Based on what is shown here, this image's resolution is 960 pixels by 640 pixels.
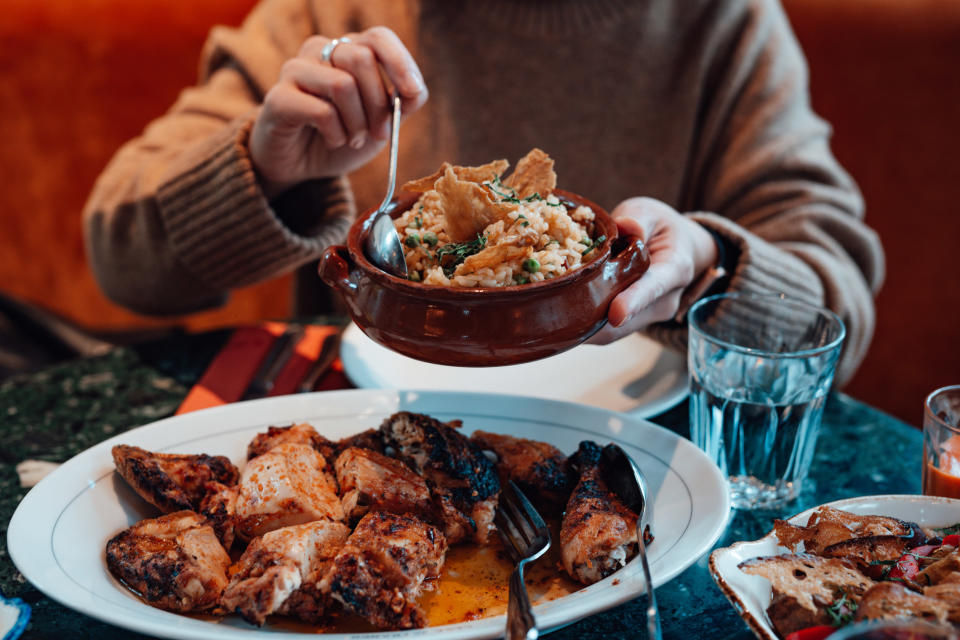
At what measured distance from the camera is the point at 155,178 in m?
1.97

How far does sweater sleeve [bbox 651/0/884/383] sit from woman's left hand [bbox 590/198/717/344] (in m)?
0.42

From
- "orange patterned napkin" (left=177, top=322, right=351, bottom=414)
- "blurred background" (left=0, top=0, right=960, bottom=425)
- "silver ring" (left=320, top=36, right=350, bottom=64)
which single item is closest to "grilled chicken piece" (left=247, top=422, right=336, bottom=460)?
"orange patterned napkin" (left=177, top=322, right=351, bottom=414)

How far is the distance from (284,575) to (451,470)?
29 centimetres

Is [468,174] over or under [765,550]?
over

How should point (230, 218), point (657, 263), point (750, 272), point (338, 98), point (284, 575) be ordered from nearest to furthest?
point (284, 575) → point (657, 263) → point (338, 98) → point (750, 272) → point (230, 218)

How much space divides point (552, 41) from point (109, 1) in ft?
6.68

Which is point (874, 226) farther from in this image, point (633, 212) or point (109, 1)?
point (109, 1)

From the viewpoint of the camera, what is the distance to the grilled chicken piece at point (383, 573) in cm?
95

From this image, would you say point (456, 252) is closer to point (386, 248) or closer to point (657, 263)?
point (386, 248)

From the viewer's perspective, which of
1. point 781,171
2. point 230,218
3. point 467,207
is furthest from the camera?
point 781,171

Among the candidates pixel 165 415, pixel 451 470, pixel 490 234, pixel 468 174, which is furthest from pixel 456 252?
pixel 165 415

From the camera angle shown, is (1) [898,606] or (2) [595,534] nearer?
(1) [898,606]

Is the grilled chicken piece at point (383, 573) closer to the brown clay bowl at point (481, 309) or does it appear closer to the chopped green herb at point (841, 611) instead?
the brown clay bowl at point (481, 309)

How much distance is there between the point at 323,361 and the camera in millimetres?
1713
